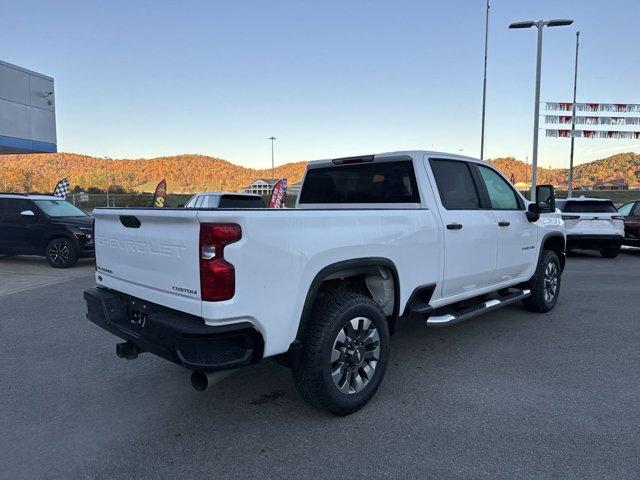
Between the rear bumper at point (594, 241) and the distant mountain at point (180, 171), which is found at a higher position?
the distant mountain at point (180, 171)

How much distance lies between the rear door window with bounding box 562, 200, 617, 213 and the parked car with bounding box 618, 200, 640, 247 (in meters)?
0.92

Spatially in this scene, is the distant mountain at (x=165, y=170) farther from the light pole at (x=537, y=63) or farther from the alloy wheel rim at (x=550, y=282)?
the alloy wheel rim at (x=550, y=282)

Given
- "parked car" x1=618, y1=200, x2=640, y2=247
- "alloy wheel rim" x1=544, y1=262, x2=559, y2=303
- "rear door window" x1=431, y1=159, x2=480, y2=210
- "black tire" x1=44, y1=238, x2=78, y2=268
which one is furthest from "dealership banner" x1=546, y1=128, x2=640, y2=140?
"black tire" x1=44, y1=238, x2=78, y2=268

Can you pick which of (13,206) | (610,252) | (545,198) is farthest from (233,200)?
(610,252)

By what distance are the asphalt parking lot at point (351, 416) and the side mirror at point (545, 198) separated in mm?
1469

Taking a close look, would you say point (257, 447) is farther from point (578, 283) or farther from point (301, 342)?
point (578, 283)

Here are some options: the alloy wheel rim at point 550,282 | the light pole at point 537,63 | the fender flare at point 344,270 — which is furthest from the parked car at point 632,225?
the fender flare at point 344,270

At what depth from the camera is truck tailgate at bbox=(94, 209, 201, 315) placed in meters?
2.77

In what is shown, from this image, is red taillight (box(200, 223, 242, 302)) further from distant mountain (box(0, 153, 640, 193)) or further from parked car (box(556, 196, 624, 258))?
distant mountain (box(0, 153, 640, 193))


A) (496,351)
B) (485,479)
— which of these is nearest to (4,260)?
(496,351)

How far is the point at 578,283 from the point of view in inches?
340

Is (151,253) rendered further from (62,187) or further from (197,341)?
(62,187)

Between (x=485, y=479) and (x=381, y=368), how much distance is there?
1.13m

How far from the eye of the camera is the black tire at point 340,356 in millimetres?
3148
